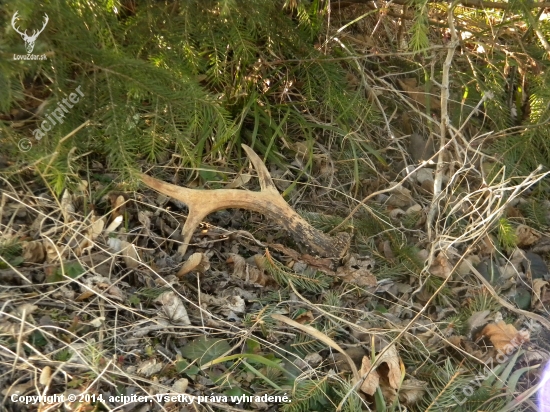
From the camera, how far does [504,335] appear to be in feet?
6.13

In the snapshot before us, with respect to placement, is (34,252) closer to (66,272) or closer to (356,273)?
(66,272)

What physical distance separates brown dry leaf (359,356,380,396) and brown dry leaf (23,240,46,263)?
89 centimetres

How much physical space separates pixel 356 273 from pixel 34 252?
0.91 m

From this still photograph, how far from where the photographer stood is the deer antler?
198 centimetres

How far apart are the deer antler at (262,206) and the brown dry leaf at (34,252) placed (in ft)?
1.22

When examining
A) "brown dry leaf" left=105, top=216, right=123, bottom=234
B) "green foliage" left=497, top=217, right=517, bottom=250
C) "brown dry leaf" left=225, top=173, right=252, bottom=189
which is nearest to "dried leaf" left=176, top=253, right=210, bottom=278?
"brown dry leaf" left=105, top=216, right=123, bottom=234

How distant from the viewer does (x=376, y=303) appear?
6.40 ft

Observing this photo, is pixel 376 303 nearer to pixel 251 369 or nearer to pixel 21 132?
pixel 251 369

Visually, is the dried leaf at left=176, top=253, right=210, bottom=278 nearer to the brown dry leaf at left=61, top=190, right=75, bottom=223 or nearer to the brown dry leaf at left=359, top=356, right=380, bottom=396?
the brown dry leaf at left=61, top=190, right=75, bottom=223

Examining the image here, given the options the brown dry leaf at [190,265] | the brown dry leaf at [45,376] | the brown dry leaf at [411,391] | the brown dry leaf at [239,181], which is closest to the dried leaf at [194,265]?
the brown dry leaf at [190,265]

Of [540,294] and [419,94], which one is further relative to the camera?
[419,94]

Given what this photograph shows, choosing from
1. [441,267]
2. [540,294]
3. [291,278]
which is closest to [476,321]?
[441,267]

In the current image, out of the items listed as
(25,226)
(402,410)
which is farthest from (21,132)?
(402,410)

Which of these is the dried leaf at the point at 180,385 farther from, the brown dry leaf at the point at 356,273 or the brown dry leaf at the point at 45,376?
the brown dry leaf at the point at 356,273
